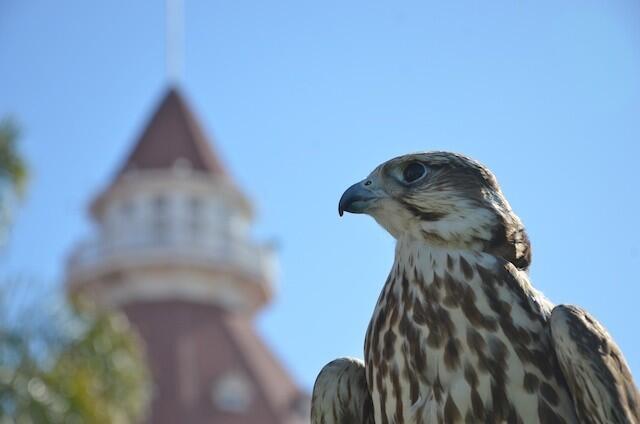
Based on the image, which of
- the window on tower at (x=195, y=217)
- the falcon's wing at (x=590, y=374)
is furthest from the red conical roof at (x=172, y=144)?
the falcon's wing at (x=590, y=374)

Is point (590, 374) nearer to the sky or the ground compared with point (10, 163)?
nearer to the ground

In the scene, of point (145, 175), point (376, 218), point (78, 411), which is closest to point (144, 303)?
point (145, 175)

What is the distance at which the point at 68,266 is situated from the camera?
131ft

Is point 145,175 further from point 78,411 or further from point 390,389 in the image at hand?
point 390,389

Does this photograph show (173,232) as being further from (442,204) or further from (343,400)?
(442,204)

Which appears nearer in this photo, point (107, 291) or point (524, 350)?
point (524, 350)

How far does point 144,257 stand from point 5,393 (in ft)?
83.9

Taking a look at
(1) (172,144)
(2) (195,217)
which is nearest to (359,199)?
(2) (195,217)

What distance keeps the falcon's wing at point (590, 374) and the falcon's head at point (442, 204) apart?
0.96 feet

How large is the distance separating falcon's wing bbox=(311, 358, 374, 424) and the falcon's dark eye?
1.74ft

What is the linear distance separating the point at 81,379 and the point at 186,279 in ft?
83.7

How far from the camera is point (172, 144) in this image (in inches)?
1615

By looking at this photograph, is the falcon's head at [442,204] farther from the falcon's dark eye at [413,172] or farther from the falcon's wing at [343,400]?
the falcon's wing at [343,400]

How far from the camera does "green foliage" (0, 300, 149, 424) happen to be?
13.1 meters
